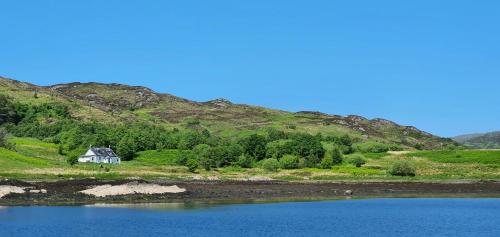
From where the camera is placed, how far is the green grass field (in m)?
112

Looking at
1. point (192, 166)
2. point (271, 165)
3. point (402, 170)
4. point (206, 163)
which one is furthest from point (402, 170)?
point (192, 166)

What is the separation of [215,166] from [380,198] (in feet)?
186

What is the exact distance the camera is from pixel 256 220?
62312 millimetres

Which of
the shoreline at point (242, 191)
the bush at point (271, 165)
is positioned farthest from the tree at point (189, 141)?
the shoreline at point (242, 191)

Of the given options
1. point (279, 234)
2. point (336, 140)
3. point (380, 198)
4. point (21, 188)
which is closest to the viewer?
point (279, 234)

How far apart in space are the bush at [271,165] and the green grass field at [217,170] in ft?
7.31

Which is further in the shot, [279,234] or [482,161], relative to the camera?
[482,161]

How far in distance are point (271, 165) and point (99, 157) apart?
34.7 meters

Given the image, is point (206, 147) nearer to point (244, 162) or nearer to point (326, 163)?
point (244, 162)

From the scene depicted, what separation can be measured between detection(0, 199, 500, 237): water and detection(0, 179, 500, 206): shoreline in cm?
690

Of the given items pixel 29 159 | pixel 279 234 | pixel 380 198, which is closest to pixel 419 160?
pixel 380 198

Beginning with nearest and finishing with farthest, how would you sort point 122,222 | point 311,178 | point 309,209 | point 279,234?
point 279,234, point 122,222, point 309,209, point 311,178

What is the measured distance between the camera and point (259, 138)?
163875 mm

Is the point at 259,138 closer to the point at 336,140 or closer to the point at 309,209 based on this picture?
the point at 336,140
